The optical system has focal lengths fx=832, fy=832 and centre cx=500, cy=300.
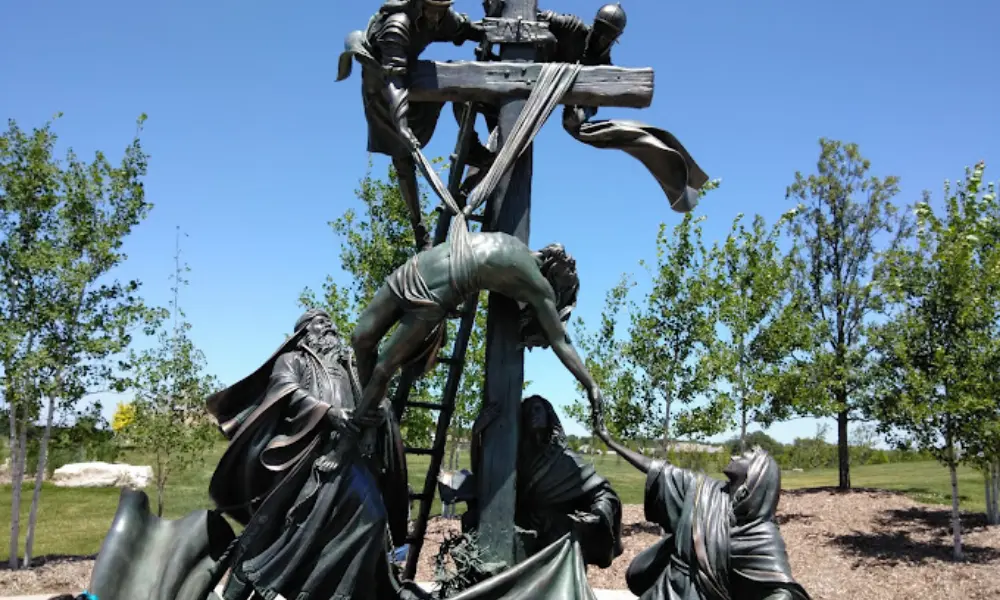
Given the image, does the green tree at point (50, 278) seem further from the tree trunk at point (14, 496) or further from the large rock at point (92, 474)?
the large rock at point (92, 474)

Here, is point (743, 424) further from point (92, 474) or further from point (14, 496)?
point (92, 474)

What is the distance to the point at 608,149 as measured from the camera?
17.9 ft

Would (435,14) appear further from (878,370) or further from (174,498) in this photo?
(174,498)

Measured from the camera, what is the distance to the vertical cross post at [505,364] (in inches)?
188

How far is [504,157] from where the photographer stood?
4973 millimetres

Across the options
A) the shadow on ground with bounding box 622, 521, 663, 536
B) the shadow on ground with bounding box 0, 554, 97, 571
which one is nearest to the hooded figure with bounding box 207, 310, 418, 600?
the shadow on ground with bounding box 0, 554, 97, 571

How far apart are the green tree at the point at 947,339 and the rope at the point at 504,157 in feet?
38.9

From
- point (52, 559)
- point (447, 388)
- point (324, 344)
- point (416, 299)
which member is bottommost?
point (52, 559)

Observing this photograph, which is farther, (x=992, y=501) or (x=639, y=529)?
(x=639, y=529)

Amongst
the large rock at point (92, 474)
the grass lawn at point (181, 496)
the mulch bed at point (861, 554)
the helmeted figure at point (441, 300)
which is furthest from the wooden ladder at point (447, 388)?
the large rock at point (92, 474)

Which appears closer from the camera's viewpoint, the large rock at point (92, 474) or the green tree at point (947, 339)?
the green tree at point (947, 339)

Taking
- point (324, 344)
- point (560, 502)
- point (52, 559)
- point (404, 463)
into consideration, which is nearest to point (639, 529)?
point (52, 559)

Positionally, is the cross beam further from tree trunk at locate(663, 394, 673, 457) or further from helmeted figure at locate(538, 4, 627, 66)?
tree trunk at locate(663, 394, 673, 457)

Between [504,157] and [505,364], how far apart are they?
4.06 ft
